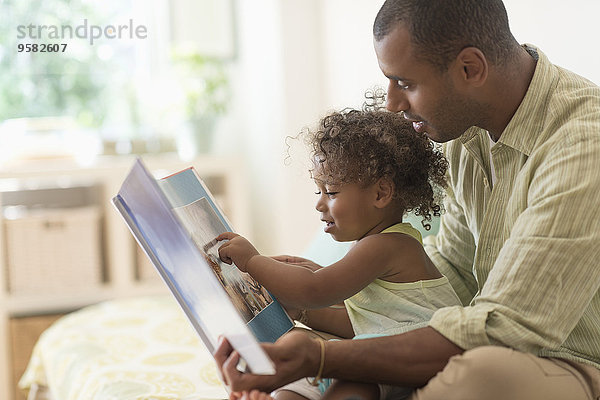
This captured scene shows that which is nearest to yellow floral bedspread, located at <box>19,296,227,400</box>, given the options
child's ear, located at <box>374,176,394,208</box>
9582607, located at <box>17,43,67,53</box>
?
child's ear, located at <box>374,176,394,208</box>

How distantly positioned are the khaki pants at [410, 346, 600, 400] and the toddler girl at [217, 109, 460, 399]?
0.20 meters

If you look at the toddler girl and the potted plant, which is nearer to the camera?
the toddler girl

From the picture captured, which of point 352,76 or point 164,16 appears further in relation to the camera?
point 164,16

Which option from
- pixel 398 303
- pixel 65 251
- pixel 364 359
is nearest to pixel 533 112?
pixel 398 303

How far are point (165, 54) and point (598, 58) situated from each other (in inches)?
94.0

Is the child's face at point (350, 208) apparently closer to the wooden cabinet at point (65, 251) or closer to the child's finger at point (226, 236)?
the child's finger at point (226, 236)

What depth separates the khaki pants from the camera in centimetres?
89

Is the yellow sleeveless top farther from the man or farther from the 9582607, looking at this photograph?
the 9582607

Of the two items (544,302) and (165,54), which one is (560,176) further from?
(165,54)

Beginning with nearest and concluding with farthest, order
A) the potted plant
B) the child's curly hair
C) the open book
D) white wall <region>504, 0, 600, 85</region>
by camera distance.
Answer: the open book
the child's curly hair
white wall <region>504, 0, 600, 85</region>
the potted plant

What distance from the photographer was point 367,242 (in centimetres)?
115

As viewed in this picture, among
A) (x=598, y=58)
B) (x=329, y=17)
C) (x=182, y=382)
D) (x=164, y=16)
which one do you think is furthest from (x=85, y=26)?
(x=598, y=58)

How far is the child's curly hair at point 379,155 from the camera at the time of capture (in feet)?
3.93

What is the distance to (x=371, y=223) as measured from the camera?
1220mm
